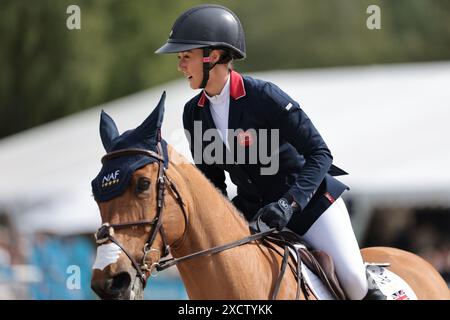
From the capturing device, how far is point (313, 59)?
3569 cm

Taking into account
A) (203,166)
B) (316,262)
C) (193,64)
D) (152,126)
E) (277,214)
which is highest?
(193,64)

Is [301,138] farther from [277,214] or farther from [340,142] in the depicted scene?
[340,142]

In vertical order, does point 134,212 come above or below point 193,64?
below

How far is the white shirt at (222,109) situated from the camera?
490cm

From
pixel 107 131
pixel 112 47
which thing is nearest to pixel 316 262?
pixel 107 131

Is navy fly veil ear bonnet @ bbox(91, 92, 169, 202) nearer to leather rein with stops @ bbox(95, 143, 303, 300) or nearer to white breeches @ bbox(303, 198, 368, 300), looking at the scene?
leather rein with stops @ bbox(95, 143, 303, 300)

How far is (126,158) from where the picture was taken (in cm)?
429

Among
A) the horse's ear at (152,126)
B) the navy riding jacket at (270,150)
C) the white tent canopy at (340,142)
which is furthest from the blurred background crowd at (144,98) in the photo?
the horse's ear at (152,126)

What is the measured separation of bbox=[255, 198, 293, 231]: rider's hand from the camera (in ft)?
15.1

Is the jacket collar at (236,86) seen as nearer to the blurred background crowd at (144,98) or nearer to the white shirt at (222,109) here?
the white shirt at (222,109)

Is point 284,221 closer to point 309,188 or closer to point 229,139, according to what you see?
point 309,188

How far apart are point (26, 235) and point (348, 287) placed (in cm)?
1264

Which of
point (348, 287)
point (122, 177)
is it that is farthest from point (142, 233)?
point (348, 287)

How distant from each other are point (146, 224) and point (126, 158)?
1.07 ft
